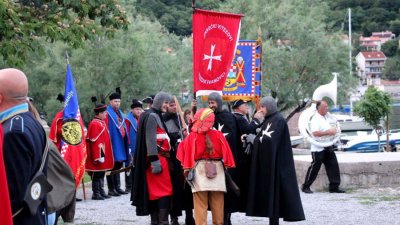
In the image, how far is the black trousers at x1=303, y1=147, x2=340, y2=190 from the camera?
16.1 m

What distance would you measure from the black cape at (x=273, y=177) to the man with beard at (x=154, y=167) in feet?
3.53

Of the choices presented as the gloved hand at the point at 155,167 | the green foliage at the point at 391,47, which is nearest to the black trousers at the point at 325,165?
the gloved hand at the point at 155,167

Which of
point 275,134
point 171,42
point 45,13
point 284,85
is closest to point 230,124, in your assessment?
point 275,134

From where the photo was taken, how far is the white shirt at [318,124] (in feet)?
53.1

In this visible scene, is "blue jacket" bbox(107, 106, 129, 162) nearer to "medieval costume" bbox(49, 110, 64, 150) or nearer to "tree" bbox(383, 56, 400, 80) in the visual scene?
"medieval costume" bbox(49, 110, 64, 150)

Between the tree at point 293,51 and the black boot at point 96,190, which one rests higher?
the tree at point 293,51

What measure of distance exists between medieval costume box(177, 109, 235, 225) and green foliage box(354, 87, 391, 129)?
22413mm

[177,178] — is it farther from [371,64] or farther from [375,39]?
[371,64]

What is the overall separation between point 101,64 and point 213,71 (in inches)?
1212

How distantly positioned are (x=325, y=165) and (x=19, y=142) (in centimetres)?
1133

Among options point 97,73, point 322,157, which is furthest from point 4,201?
point 97,73

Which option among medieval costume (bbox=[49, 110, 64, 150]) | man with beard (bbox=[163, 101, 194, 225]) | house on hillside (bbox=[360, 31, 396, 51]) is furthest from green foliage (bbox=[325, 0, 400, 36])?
man with beard (bbox=[163, 101, 194, 225])

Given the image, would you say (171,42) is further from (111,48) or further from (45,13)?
(45,13)

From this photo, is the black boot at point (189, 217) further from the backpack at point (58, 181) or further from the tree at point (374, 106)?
the tree at point (374, 106)
